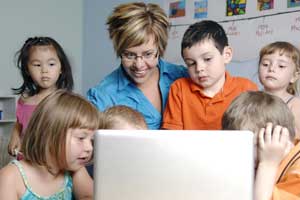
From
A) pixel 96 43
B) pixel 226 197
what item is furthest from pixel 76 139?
pixel 96 43

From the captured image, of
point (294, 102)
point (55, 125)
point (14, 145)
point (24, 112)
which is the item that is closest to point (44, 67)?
point (24, 112)

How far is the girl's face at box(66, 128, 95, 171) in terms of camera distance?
997mm

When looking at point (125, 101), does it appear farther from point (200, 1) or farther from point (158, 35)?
point (200, 1)

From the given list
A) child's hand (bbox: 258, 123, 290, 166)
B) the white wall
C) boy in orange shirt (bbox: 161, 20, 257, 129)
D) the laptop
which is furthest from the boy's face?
the white wall

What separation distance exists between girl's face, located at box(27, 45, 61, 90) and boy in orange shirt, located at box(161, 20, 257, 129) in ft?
2.38

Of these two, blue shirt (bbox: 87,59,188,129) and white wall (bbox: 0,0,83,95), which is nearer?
blue shirt (bbox: 87,59,188,129)

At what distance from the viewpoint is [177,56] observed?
2.74 m

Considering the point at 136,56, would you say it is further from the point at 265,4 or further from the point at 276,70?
the point at 265,4

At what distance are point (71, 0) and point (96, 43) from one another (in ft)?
1.30

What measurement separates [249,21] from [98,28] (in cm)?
132

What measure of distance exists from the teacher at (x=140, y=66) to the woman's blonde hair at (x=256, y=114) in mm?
389

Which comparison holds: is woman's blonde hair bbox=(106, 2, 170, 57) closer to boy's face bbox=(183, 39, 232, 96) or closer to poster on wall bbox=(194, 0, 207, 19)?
boy's face bbox=(183, 39, 232, 96)

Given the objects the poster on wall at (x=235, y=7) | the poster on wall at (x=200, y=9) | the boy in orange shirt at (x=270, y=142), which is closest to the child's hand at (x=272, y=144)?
the boy in orange shirt at (x=270, y=142)

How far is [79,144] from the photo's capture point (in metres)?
1.01
